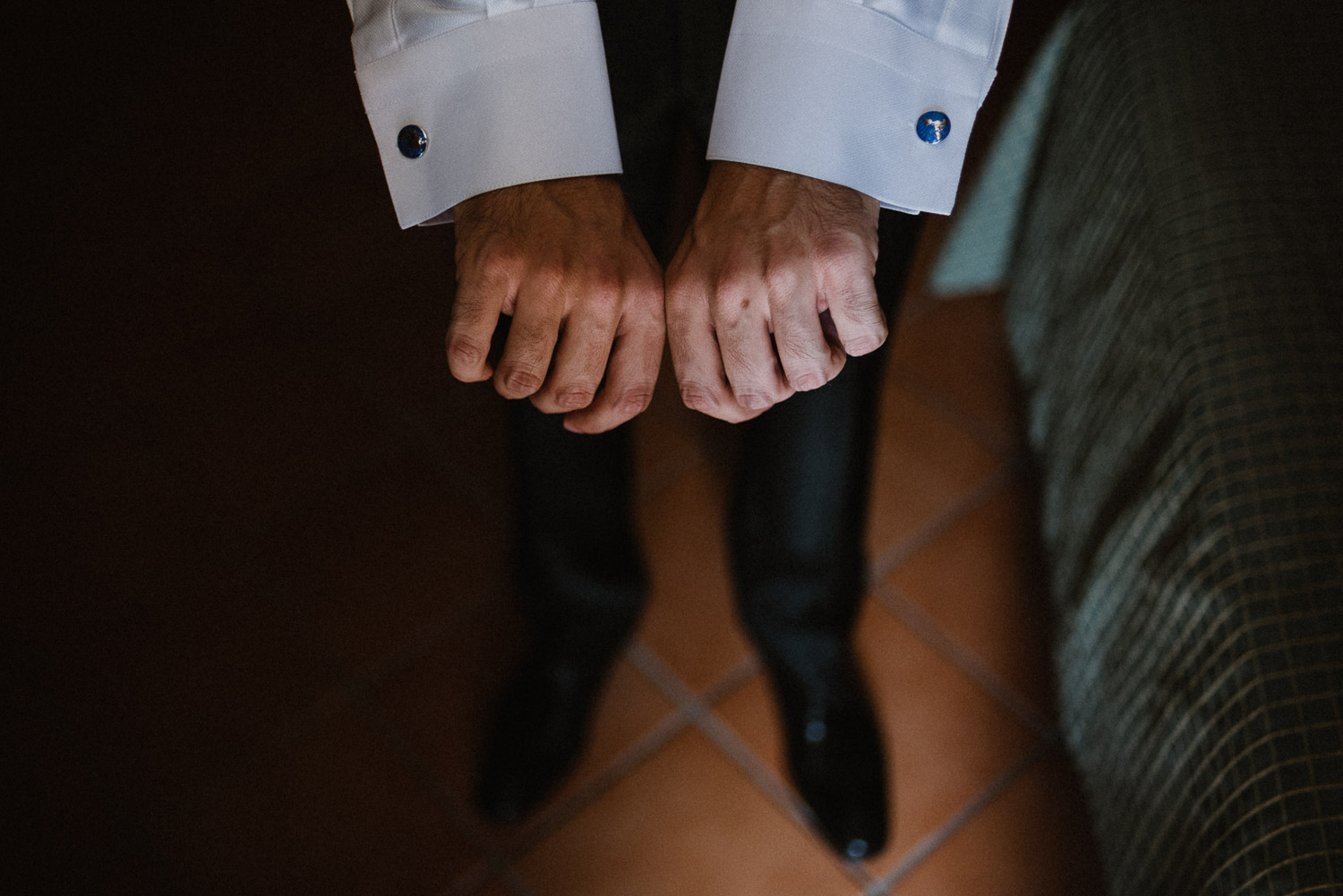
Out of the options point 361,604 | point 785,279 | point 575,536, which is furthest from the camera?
point 361,604

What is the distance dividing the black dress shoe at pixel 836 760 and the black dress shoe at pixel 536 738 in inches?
9.0

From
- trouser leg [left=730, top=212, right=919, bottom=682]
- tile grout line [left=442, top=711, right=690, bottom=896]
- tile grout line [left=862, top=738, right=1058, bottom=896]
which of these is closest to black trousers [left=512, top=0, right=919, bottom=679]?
trouser leg [left=730, top=212, right=919, bottom=682]

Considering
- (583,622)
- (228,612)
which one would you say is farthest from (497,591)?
(228,612)

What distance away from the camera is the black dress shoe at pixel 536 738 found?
1070mm

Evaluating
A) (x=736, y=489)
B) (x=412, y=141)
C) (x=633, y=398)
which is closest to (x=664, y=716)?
(x=736, y=489)

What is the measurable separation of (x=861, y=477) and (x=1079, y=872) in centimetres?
51

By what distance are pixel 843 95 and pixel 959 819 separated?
802 mm

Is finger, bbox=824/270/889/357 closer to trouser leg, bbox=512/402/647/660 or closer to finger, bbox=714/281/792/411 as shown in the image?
finger, bbox=714/281/792/411

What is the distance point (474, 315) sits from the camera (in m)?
0.60

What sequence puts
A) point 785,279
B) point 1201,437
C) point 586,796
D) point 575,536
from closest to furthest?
point 785,279 → point 1201,437 → point 575,536 → point 586,796

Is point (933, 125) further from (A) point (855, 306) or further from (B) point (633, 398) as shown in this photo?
(B) point (633, 398)

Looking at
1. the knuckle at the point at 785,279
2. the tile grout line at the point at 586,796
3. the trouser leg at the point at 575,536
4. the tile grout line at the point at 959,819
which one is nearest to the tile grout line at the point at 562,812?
the tile grout line at the point at 586,796

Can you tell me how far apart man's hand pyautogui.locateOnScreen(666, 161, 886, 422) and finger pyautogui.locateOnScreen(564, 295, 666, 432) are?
0.04 feet

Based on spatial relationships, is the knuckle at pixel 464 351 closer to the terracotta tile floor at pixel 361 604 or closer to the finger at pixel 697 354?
the finger at pixel 697 354
